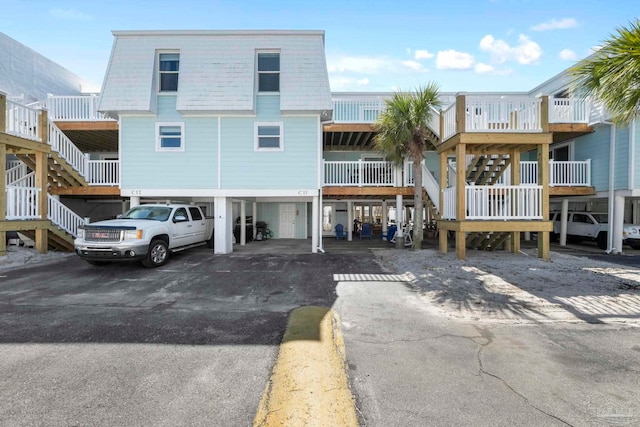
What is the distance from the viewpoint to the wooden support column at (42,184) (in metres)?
11.3

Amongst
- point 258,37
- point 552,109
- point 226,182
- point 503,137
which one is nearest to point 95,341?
point 226,182

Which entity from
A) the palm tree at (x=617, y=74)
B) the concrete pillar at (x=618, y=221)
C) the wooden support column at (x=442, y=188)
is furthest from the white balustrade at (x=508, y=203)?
the concrete pillar at (x=618, y=221)

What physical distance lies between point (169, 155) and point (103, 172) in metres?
3.67

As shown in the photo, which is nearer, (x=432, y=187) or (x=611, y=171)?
(x=611, y=171)

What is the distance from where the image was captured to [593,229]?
14.7 m

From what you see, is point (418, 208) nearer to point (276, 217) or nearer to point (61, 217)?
point (276, 217)

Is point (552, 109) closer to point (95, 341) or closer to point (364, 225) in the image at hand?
point (364, 225)

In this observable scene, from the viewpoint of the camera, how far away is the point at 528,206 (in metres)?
10.2

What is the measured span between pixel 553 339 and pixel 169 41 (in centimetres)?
1499

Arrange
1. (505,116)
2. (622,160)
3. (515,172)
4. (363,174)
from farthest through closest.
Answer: (363,174)
(622,160)
(515,172)
(505,116)

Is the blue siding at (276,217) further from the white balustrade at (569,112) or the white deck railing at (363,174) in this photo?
the white balustrade at (569,112)

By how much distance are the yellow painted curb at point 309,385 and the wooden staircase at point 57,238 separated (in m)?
11.7

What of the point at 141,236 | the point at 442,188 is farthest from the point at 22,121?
the point at 442,188

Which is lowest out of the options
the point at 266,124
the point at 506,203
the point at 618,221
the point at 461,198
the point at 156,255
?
the point at 156,255
